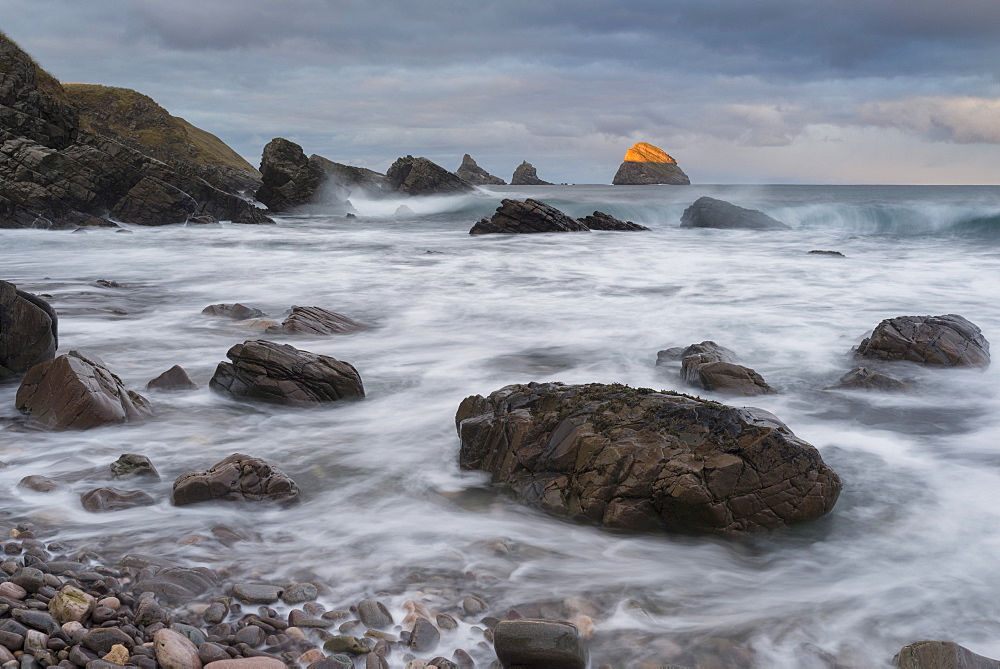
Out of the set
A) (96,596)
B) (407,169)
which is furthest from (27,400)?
(407,169)

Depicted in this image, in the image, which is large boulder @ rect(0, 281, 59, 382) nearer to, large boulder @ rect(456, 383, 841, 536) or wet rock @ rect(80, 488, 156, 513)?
wet rock @ rect(80, 488, 156, 513)

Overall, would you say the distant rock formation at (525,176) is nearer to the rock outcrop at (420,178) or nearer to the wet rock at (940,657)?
the rock outcrop at (420,178)

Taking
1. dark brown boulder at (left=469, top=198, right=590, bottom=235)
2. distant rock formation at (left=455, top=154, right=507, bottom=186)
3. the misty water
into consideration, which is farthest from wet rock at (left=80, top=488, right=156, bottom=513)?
distant rock formation at (left=455, top=154, right=507, bottom=186)

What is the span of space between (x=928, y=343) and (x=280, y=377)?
22.2 feet

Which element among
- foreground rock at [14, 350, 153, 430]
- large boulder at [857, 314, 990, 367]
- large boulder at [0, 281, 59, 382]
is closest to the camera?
foreground rock at [14, 350, 153, 430]

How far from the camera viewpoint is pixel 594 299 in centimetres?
1297

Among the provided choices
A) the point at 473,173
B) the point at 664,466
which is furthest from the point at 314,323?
the point at 473,173

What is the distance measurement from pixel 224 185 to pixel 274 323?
37218 mm

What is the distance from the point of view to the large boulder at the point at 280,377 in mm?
6336

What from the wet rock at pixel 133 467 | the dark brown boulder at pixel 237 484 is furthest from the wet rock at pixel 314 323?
the dark brown boulder at pixel 237 484

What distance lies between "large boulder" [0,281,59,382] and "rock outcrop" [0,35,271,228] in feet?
75.8

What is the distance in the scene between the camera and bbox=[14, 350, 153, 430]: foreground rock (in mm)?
5391

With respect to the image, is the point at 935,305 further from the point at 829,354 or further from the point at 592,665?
the point at 592,665

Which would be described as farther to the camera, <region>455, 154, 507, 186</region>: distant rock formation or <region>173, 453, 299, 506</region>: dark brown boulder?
<region>455, 154, 507, 186</region>: distant rock formation
